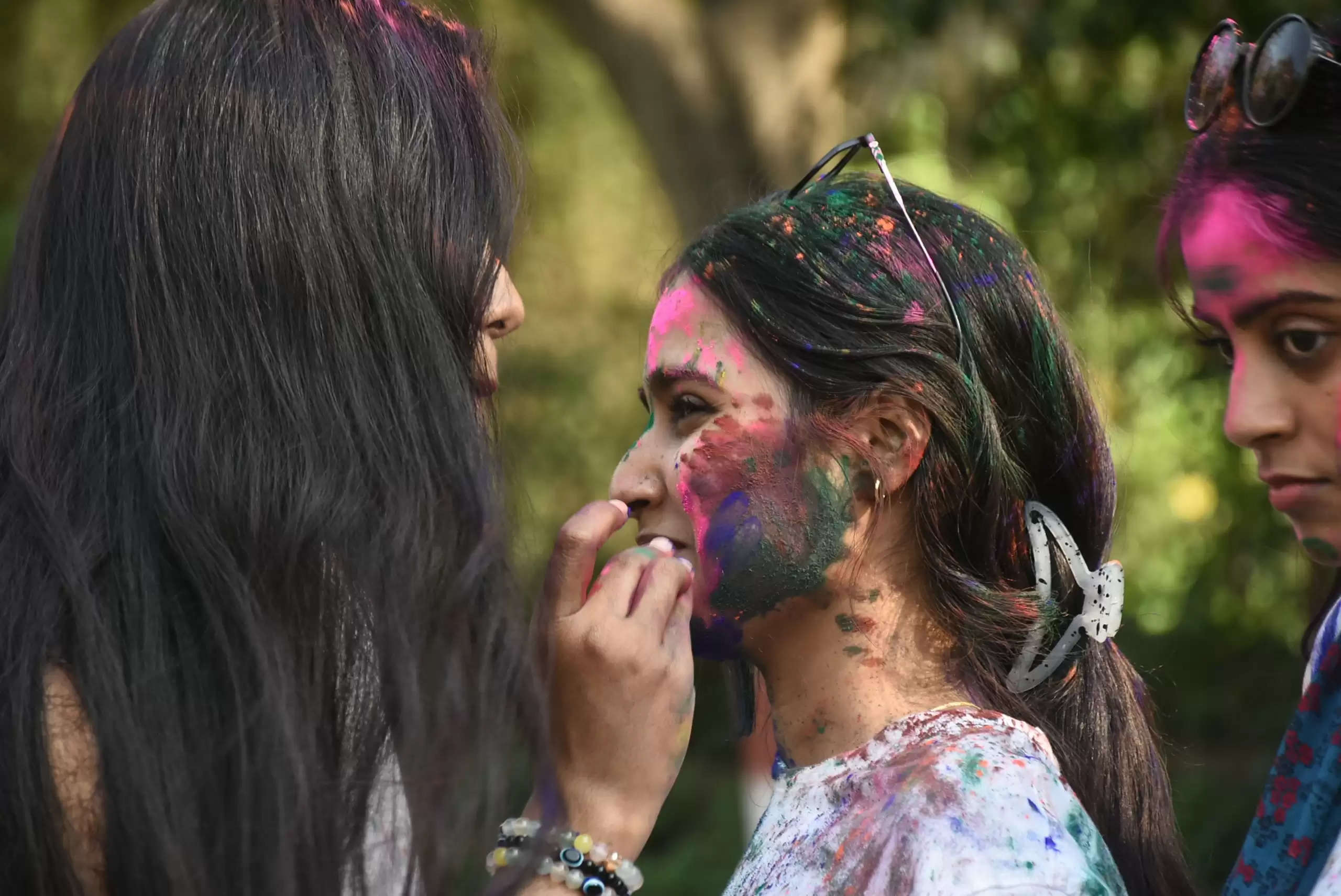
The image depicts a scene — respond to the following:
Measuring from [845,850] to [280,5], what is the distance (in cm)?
143

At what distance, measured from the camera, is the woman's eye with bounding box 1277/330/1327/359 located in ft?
5.86

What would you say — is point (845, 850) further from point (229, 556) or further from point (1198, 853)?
point (1198, 853)

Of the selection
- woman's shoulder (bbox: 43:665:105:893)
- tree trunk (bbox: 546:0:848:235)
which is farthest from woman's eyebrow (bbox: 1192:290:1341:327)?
tree trunk (bbox: 546:0:848:235)

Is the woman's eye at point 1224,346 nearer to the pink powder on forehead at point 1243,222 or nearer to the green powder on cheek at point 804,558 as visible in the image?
the pink powder on forehead at point 1243,222

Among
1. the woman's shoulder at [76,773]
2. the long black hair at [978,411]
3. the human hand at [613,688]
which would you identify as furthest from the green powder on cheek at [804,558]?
the woman's shoulder at [76,773]

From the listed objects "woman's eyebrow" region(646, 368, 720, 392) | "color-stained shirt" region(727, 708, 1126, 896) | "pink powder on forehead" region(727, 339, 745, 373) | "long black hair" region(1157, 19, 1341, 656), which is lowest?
"color-stained shirt" region(727, 708, 1126, 896)

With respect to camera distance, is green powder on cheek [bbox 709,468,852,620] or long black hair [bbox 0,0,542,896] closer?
long black hair [bbox 0,0,542,896]

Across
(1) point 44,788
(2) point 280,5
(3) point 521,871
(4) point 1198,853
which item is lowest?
(4) point 1198,853

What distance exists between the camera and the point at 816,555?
2281mm

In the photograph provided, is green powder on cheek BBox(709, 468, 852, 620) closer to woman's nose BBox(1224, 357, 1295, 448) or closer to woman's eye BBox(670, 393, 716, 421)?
woman's eye BBox(670, 393, 716, 421)

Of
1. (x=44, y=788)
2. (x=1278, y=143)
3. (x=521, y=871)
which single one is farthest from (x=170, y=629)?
(x=1278, y=143)

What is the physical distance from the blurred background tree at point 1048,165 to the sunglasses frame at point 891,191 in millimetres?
665

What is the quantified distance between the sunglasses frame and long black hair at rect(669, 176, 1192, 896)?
10 millimetres

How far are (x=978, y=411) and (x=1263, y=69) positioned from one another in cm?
70
